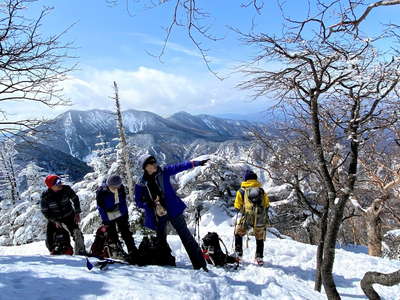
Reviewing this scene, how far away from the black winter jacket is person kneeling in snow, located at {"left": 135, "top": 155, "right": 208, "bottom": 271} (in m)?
1.87

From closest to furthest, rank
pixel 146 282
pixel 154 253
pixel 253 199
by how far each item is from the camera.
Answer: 1. pixel 146 282
2. pixel 154 253
3. pixel 253 199

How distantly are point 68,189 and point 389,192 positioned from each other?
37.8ft

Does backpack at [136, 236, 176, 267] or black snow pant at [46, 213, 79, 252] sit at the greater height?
black snow pant at [46, 213, 79, 252]

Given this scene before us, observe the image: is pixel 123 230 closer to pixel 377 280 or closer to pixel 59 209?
pixel 59 209

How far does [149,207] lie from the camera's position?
5.32 metres

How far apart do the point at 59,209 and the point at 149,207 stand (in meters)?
2.14

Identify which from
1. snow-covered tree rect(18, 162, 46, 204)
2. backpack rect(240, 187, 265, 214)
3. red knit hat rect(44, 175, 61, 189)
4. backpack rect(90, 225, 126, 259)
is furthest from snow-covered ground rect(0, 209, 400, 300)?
snow-covered tree rect(18, 162, 46, 204)

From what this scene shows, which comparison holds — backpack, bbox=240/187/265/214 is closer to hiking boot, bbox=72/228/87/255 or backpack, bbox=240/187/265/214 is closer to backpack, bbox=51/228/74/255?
hiking boot, bbox=72/228/87/255

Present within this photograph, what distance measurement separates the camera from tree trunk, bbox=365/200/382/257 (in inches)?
472

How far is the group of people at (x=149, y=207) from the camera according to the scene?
5.20m

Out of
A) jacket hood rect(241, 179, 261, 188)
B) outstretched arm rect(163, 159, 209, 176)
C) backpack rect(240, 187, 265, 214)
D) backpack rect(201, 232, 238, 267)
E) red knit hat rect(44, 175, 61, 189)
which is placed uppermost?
outstretched arm rect(163, 159, 209, 176)

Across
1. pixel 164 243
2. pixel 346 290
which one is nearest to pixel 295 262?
pixel 346 290

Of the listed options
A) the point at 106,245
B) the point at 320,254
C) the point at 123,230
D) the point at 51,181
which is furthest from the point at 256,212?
the point at 51,181

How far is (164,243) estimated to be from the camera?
18.8 feet
